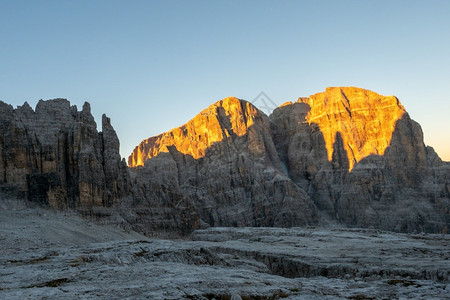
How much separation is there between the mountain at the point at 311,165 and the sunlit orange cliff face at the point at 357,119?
0.31m

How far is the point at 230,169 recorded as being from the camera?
130 meters

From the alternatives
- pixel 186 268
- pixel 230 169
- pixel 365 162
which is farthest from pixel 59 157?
pixel 365 162

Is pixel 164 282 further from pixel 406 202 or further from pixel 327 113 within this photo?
pixel 327 113

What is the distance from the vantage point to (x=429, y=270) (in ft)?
131

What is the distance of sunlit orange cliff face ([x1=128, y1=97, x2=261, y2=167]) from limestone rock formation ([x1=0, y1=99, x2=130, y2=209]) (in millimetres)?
56620

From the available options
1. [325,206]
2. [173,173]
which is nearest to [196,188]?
[173,173]

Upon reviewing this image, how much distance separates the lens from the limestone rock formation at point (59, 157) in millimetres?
73750

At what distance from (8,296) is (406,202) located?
115525 millimetres

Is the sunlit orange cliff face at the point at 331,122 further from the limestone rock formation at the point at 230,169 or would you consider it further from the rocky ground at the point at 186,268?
the rocky ground at the point at 186,268

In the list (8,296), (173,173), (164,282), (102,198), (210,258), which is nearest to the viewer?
(8,296)

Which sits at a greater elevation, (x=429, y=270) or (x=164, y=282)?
(x=164, y=282)

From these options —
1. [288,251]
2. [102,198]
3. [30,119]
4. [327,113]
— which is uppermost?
[327,113]

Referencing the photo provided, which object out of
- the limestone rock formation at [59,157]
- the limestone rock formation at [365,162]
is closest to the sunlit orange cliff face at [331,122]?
the limestone rock formation at [365,162]

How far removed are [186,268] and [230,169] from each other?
324 feet
